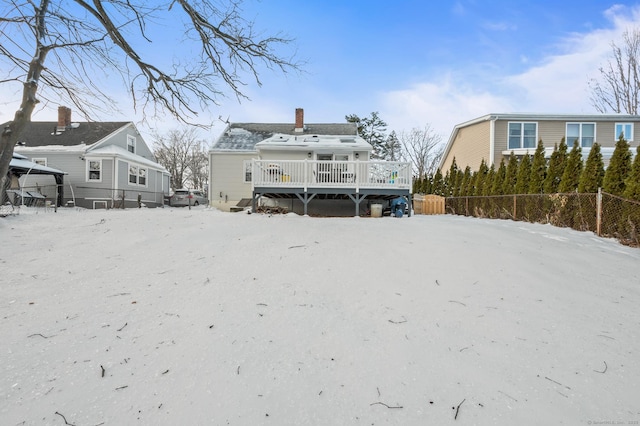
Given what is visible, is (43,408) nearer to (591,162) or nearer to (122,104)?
(122,104)

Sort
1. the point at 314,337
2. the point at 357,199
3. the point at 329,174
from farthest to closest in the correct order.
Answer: the point at 329,174 → the point at 357,199 → the point at 314,337

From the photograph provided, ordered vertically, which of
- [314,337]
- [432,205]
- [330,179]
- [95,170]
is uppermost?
[95,170]

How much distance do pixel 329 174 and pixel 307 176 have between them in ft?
2.38

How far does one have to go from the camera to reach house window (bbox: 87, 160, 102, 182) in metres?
17.8

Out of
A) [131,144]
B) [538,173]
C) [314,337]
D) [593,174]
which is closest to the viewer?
[314,337]

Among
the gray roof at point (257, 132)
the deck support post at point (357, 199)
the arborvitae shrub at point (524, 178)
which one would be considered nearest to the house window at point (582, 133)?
the arborvitae shrub at point (524, 178)

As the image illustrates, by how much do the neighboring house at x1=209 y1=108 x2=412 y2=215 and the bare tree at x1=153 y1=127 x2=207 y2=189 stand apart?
21617 mm

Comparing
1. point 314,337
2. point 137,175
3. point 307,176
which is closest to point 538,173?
point 307,176

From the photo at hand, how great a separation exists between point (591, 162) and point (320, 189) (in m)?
7.74

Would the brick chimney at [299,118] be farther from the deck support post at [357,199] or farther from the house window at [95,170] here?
the house window at [95,170]

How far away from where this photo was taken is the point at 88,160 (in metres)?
17.8

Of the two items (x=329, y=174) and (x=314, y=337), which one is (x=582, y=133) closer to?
(x=329, y=174)

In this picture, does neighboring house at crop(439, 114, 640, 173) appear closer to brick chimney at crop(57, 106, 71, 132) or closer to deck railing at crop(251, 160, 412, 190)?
deck railing at crop(251, 160, 412, 190)

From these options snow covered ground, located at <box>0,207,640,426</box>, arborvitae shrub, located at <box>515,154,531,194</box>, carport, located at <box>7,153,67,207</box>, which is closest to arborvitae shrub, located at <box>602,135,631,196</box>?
arborvitae shrub, located at <box>515,154,531,194</box>
